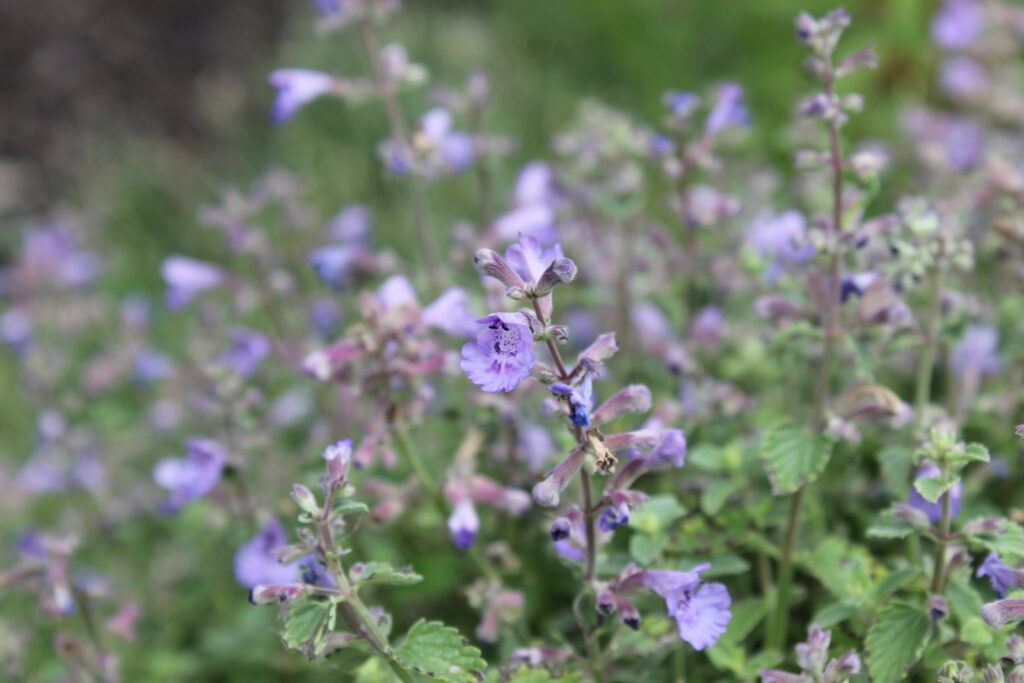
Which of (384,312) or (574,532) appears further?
(384,312)

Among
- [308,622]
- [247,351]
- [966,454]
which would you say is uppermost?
[966,454]

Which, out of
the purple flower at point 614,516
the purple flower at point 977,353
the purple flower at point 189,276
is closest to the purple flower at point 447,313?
the purple flower at point 614,516

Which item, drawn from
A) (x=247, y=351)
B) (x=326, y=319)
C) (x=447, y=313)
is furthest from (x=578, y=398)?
(x=326, y=319)

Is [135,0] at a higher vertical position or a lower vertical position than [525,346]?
lower

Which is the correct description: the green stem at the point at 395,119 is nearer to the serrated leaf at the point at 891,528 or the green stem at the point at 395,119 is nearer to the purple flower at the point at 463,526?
the purple flower at the point at 463,526

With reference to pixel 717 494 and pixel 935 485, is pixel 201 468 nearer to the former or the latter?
pixel 717 494

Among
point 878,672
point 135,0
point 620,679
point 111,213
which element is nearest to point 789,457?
point 878,672

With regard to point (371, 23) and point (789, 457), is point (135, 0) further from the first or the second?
point (789, 457)
